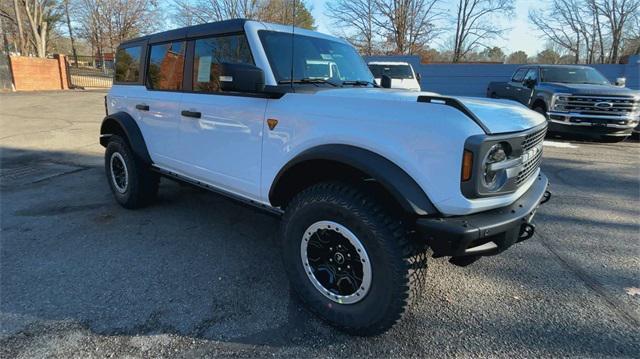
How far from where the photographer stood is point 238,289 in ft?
9.93

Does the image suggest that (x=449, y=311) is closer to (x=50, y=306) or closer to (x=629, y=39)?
(x=50, y=306)

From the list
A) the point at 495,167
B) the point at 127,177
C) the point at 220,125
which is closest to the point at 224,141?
the point at 220,125

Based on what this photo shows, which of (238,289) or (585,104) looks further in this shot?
(585,104)

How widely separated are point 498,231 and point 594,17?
158ft

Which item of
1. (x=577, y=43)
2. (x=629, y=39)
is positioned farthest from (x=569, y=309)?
(x=577, y=43)

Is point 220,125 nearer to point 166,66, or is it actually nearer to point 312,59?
point 312,59

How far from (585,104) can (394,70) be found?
5.89 meters

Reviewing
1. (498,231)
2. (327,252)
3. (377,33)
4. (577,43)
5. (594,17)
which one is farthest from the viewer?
(577,43)

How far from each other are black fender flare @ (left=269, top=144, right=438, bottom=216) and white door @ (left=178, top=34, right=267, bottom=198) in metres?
0.77

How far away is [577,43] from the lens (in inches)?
1689

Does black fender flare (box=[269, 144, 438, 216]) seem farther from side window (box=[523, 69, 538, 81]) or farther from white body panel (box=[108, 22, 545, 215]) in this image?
side window (box=[523, 69, 538, 81])

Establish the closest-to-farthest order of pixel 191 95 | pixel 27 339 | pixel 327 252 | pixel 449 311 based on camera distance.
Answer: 1. pixel 27 339
2. pixel 327 252
3. pixel 449 311
4. pixel 191 95

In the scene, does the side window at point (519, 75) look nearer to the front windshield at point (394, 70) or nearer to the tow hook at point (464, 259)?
the front windshield at point (394, 70)

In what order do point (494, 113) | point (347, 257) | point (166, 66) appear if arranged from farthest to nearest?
point (166, 66) → point (347, 257) → point (494, 113)
